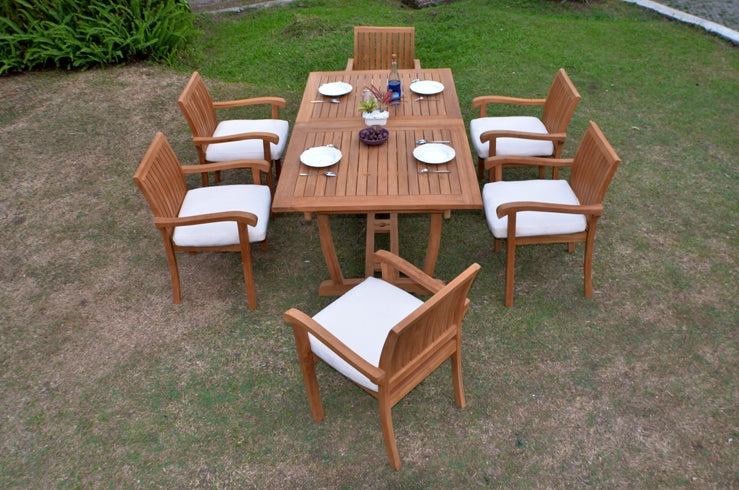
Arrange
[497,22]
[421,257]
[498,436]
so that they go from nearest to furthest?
[498,436] < [421,257] < [497,22]

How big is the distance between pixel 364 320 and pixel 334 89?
7.91 ft

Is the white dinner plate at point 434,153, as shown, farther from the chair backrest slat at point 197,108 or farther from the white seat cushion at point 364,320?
the chair backrest slat at point 197,108

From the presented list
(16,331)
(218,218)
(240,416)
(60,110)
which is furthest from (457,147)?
(60,110)

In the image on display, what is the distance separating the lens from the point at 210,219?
355 cm

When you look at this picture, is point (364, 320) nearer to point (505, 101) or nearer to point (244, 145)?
point (244, 145)

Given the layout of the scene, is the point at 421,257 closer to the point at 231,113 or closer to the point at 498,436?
the point at 498,436

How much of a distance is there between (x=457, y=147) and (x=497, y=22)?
5.21 m

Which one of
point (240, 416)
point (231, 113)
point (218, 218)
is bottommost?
point (240, 416)

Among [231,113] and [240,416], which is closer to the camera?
[240,416]

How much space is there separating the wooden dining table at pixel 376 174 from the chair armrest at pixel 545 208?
206 millimetres

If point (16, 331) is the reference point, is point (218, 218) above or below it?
above

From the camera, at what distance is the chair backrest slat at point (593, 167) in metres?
3.49

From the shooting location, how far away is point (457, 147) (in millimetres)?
3959

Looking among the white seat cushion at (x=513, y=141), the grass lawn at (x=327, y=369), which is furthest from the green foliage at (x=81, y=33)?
the white seat cushion at (x=513, y=141)
